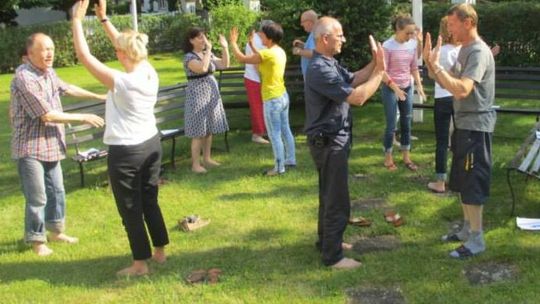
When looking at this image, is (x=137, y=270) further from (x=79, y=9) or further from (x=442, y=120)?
(x=442, y=120)

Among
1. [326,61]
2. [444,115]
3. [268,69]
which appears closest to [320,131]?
[326,61]

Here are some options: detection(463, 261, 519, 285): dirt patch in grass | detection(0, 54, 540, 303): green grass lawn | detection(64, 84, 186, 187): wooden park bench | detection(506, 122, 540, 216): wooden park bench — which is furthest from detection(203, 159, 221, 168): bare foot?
detection(463, 261, 519, 285): dirt patch in grass

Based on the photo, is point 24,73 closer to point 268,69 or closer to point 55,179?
point 55,179

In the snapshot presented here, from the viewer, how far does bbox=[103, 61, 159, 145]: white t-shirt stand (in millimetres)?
4316

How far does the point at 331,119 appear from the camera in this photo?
4.52m

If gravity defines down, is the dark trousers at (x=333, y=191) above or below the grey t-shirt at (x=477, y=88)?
below

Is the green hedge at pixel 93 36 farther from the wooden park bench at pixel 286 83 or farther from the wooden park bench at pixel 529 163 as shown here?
the wooden park bench at pixel 529 163

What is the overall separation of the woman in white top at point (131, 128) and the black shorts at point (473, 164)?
2.23 meters

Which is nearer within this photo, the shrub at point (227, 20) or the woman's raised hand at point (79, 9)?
the woman's raised hand at point (79, 9)

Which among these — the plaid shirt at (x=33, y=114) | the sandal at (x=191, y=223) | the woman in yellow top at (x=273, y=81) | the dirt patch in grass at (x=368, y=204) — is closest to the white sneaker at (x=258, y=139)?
the woman in yellow top at (x=273, y=81)

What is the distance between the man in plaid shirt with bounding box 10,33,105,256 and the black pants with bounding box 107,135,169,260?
27.3 inches

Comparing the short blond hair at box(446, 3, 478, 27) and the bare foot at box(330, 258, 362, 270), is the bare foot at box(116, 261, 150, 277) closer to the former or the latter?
the bare foot at box(330, 258, 362, 270)

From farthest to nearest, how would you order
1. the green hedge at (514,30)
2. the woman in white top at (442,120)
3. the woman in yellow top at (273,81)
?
1. the green hedge at (514,30)
2. the woman in yellow top at (273,81)
3. the woman in white top at (442,120)

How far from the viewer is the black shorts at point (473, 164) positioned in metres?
4.68
